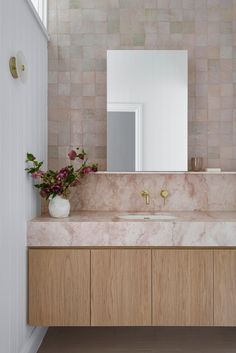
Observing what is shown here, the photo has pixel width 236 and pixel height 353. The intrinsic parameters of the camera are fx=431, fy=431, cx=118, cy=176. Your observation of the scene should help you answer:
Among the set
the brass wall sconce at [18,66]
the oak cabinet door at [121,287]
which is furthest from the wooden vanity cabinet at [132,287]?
the brass wall sconce at [18,66]

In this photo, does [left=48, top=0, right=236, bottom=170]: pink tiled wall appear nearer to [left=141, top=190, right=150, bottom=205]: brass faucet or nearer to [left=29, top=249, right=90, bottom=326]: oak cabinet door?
[left=141, top=190, right=150, bottom=205]: brass faucet

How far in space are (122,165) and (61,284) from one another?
106 centimetres

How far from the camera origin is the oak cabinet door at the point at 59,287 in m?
2.73

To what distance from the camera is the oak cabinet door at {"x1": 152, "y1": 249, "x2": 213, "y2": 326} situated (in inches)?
107

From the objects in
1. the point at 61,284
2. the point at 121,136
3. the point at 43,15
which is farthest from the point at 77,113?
the point at 61,284

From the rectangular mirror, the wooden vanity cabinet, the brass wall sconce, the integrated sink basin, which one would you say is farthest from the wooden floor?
the brass wall sconce

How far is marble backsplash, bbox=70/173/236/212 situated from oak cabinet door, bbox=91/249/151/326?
757 millimetres

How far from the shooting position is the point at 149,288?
2.73 m

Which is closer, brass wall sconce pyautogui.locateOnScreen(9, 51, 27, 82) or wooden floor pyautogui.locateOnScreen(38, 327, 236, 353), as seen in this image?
brass wall sconce pyautogui.locateOnScreen(9, 51, 27, 82)

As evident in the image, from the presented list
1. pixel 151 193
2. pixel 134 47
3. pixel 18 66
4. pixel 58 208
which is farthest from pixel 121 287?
pixel 134 47

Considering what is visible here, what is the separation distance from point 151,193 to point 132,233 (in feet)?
2.55

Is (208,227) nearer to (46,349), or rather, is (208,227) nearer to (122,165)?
(122,165)

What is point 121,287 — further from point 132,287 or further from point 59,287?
point 59,287

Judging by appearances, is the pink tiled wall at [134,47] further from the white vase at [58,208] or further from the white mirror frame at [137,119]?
the white vase at [58,208]
